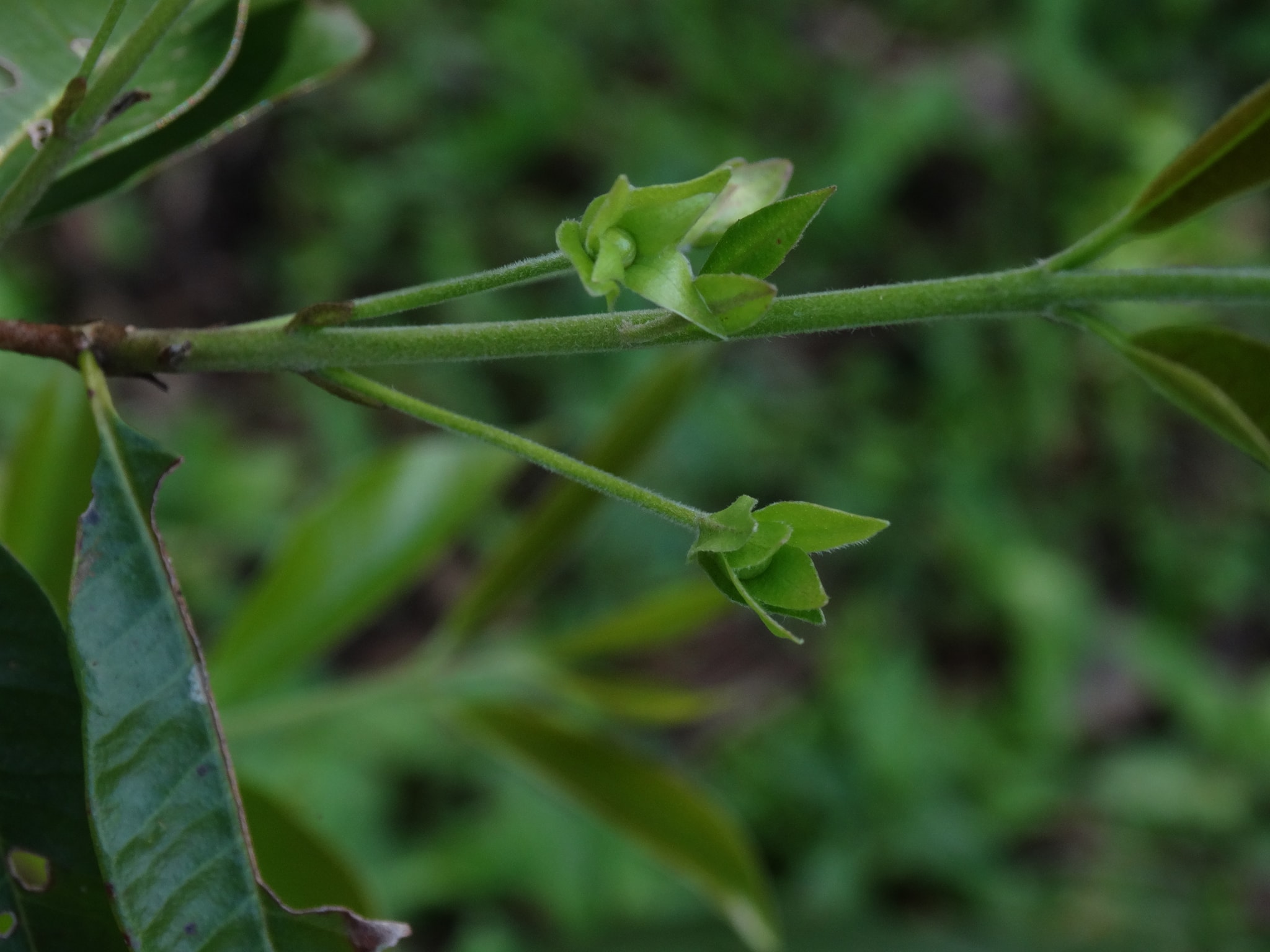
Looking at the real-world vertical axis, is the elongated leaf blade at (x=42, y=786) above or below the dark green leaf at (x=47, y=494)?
below

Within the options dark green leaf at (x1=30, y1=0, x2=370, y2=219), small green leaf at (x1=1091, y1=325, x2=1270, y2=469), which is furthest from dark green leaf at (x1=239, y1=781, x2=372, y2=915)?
small green leaf at (x1=1091, y1=325, x2=1270, y2=469)

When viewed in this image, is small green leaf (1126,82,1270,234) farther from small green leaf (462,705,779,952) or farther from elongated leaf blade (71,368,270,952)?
small green leaf (462,705,779,952)

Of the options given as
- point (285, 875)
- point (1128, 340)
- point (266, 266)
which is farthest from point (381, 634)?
point (1128, 340)

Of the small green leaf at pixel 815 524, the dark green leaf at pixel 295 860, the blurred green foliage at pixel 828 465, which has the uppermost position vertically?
the blurred green foliage at pixel 828 465

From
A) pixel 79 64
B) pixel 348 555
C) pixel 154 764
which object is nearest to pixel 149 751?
pixel 154 764

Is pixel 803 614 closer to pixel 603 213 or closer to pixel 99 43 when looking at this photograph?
pixel 603 213

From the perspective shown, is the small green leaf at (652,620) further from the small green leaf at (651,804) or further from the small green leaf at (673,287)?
the small green leaf at (673,287)

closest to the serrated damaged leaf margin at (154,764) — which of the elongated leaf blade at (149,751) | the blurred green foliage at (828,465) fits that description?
the elongated leaf blade at (149,751)
